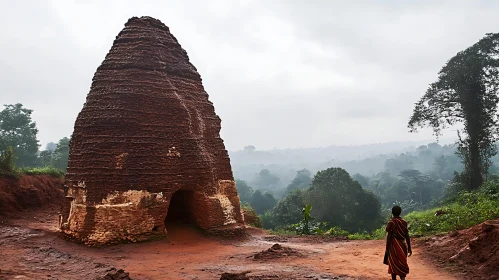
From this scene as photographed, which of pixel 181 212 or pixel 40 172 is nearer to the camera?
pixel 181 212

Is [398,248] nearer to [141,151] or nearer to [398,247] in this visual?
[398,247]

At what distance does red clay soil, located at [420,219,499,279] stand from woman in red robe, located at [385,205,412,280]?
164 centimetres

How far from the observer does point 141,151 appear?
12.4 metres

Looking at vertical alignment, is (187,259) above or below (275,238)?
above

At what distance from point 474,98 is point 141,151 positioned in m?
20.7

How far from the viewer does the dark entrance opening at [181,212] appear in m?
13.7

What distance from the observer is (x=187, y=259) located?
10.4 meters

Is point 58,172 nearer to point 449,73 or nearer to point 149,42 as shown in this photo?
point 149,42

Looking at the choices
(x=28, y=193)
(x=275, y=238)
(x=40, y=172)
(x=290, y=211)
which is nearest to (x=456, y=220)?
(x=275, y=238)

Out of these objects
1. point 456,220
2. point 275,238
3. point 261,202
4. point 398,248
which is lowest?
point 261,202

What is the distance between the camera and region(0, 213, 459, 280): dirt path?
8547mm

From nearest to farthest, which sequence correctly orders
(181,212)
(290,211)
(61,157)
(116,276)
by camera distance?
1. (116,276)
2. (181,212)
3. (290,211)
4. (61,157)

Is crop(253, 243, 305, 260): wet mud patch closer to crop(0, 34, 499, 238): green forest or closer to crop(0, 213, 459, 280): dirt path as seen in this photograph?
crop(0, 213, 459, 280): dirt path

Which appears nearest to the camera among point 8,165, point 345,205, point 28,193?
point 28,193
